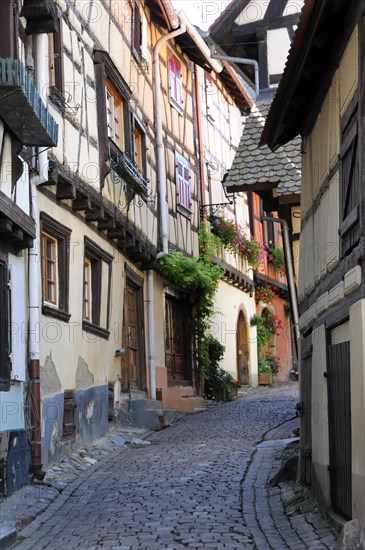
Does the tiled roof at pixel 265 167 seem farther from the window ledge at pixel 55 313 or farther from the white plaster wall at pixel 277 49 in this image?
the window ledge at pixel 55 313

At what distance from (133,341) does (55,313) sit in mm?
5387

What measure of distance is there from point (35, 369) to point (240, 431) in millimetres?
5121

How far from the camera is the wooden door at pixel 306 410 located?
9219mm

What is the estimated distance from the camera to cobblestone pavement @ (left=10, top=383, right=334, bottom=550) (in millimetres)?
7297

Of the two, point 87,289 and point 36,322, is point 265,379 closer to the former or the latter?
point 87,289

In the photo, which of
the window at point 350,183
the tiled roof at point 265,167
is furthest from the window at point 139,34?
the window at point 350,183

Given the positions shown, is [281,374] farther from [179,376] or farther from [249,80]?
[249,80]

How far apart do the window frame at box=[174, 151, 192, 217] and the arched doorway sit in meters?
6.16

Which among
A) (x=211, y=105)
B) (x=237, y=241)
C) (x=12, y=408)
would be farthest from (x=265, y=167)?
(x=211, y=105)

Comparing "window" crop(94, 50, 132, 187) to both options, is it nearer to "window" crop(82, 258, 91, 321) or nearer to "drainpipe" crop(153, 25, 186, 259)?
"window" crop(82, 258, 91, 321)

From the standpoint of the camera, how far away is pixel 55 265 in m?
11.6

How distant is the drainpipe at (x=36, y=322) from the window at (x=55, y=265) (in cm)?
73

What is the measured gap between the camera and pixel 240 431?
14297 mm

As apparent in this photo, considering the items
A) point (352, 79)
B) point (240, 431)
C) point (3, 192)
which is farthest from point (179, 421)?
point (352, 79)
